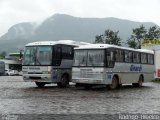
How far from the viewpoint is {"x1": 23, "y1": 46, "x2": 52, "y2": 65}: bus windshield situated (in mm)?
26125

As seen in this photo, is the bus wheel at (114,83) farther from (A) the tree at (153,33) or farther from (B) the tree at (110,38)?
(B) the tree at (110,38)

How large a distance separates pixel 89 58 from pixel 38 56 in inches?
136

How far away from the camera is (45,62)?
85.8ft

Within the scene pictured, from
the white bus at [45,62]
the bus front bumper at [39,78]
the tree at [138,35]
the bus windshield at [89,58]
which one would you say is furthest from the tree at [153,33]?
the bus windshield at [89,58]

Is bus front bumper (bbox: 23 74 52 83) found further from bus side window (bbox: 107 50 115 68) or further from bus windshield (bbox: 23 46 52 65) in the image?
bus side window (bbox: 107 50 115 68)

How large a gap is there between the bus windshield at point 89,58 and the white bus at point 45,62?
151 cm

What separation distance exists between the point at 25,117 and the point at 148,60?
21.2 meters

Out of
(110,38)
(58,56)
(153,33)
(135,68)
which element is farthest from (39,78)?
(110,38)

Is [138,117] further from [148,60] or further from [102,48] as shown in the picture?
[148,60]

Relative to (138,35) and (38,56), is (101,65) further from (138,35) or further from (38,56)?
(138,35)

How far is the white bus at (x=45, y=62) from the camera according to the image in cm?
2606

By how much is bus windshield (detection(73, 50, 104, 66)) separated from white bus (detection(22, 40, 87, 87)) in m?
1.51

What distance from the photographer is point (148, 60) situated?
3184 centimetres

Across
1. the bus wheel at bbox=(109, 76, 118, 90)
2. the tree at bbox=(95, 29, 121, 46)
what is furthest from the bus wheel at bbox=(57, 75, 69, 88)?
the tree at bbox=(95, 29, 121, 46)
